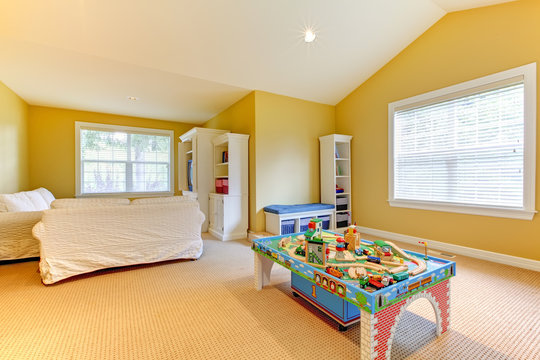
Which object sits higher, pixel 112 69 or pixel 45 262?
pixel 112 69

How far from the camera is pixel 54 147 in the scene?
4582 millimetres

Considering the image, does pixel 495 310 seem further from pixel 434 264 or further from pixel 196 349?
pixel 196 349

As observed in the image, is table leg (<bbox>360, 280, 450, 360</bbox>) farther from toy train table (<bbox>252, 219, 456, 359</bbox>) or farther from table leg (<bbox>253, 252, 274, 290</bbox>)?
table leg (<bbox>253, 252, 274, 290</bbox>)

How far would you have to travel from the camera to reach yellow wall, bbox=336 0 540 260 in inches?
98.9

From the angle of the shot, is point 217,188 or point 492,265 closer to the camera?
point 492,265

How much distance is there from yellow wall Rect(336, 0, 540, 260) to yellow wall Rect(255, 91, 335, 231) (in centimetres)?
64

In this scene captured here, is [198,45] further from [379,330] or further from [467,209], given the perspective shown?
[467,209]

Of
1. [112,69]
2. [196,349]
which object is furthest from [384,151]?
[112,69]

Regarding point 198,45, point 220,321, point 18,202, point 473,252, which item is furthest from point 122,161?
point 473,252

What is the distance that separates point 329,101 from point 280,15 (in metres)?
2.06

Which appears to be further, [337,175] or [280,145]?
[337,175]

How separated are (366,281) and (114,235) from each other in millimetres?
2417

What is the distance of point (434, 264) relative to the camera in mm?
1486

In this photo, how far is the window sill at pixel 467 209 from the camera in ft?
8.21
